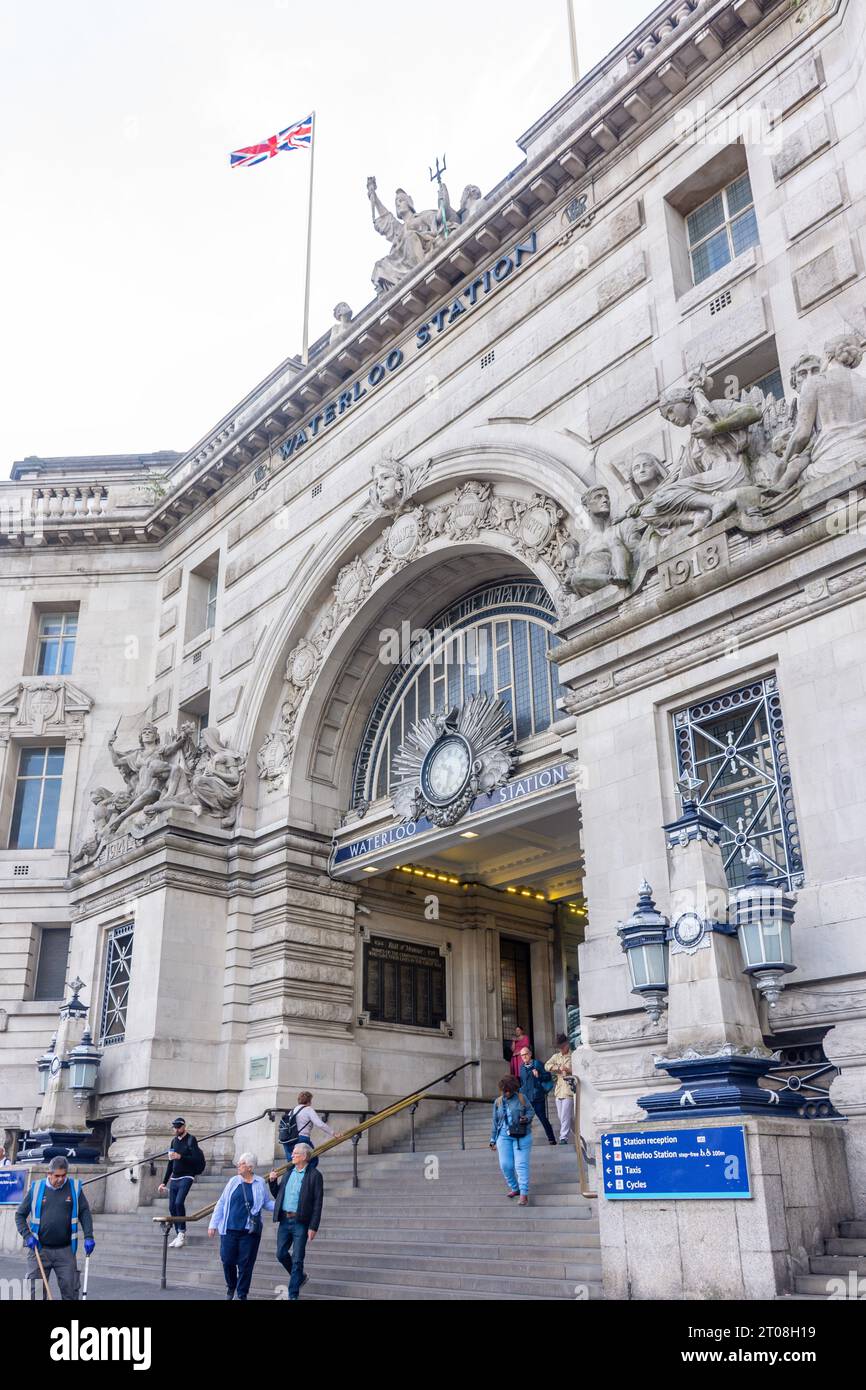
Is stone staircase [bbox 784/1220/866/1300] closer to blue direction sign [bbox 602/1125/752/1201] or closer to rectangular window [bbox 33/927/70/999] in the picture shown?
blue direction sign [bbox 602/1125/752/1201]

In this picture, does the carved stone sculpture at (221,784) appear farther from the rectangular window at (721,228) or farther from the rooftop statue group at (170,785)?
the rectangular window at (721,228)

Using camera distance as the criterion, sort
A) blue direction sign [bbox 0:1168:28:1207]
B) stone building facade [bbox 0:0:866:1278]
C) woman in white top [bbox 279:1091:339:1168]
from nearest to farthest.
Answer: stone building facade [bbox 0:0:866:1278]
woman in white top [bbox 279:1091:339:1168]
blue direction sign [bbox 0:1168:28:1207]

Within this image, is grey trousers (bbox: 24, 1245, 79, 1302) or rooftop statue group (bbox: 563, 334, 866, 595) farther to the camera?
rooftop statue group (bbox: 563, 334, 866, 595)

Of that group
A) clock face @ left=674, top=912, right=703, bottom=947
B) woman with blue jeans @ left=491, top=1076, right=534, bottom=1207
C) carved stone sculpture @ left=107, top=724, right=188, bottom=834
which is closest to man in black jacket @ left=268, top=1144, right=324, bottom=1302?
woman with blue jeans @ left=491, top=1076, right=534, bottom=1207

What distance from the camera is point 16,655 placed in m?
30.3

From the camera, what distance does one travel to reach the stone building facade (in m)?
12.3

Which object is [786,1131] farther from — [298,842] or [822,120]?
[298,842]

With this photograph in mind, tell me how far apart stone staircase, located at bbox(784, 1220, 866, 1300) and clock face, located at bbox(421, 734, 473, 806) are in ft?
38.7

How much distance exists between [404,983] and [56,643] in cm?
1442

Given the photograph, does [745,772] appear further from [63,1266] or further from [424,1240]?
[63,1266]

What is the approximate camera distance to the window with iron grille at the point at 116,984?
22.6 m

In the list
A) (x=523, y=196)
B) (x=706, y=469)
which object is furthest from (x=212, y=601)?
(x=706, y=469)
